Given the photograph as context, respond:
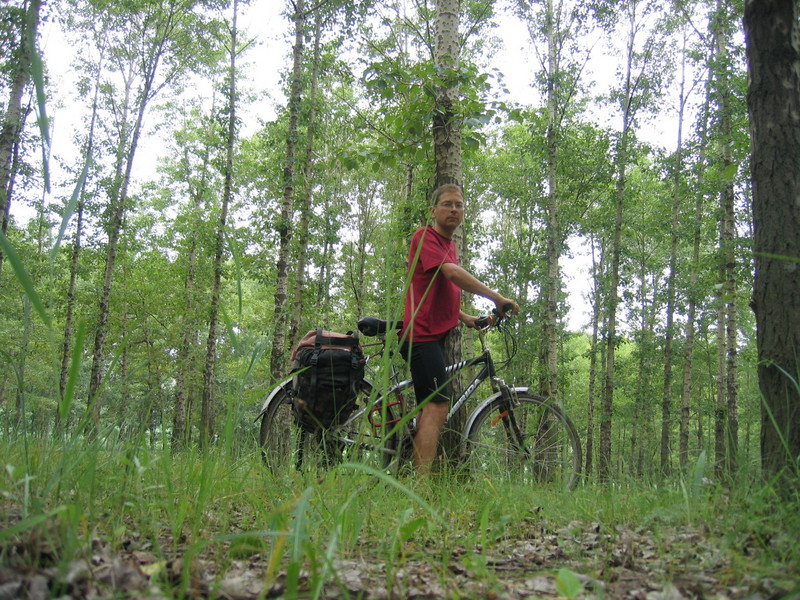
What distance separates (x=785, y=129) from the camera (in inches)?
95.3

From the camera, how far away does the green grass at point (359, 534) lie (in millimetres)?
1279

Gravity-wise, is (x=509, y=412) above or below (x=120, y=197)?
below

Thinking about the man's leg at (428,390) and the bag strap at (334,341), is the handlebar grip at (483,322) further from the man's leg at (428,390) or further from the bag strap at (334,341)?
the bag strap at (334,341)

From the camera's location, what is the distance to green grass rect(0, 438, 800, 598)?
128cm

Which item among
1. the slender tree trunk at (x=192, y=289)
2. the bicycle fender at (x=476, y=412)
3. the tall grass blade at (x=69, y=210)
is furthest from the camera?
the slender tree trunk at (x=192, y=289)

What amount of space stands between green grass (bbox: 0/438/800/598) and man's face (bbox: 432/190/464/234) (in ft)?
7.41

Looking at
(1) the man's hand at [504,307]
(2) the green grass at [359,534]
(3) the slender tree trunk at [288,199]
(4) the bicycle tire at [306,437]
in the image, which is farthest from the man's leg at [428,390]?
(3) the slender tree trunk at [288,199]

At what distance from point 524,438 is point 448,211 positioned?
73.4 inches

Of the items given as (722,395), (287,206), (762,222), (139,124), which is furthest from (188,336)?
(762,222)

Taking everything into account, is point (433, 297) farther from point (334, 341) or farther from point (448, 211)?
point (334, 341)

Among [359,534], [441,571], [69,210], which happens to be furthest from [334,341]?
[69,210]

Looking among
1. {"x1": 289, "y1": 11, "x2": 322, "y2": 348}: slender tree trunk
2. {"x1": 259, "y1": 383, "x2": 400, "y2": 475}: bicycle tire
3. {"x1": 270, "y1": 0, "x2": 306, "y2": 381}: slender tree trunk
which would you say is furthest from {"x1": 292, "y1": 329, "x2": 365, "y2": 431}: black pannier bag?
{"x1": 289, "y1": 11, "x2": 322, "y2": 348}: slender tree trunk

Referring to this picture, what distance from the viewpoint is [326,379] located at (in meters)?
4.20

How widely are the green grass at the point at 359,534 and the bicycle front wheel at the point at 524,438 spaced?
1.12 metres
